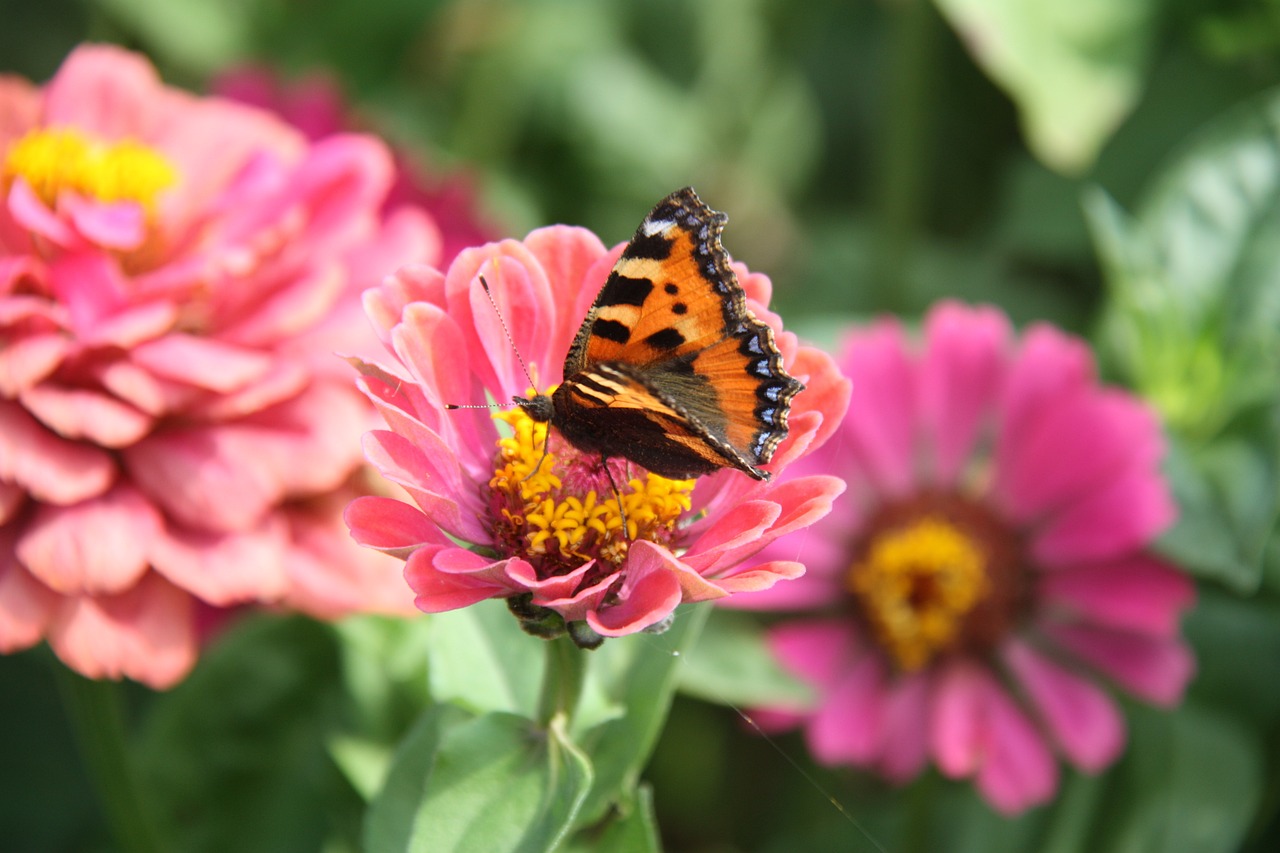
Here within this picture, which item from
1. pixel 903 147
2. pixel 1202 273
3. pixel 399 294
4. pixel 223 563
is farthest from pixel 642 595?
pixel 903 147

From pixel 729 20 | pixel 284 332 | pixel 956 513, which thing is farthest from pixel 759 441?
pixel 729 20

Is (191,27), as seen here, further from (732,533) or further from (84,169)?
(732,533)

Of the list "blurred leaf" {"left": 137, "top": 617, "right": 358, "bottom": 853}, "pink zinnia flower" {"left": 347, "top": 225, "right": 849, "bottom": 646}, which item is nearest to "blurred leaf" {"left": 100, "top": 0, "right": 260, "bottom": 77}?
"blurred leaf" {"left": 137, "top": 617, "right": 358, "bottom": 853}

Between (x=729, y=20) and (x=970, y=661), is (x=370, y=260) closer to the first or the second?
(x=970, y=661)

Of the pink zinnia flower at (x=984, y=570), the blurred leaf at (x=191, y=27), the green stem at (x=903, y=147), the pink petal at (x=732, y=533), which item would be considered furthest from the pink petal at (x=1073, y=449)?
the blurred leaf at (x=191, y=27)

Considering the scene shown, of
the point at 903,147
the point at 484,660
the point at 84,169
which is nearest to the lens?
the point at 484,660

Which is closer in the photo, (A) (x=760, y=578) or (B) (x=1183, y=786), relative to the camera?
(A) (x=760, y=578)
